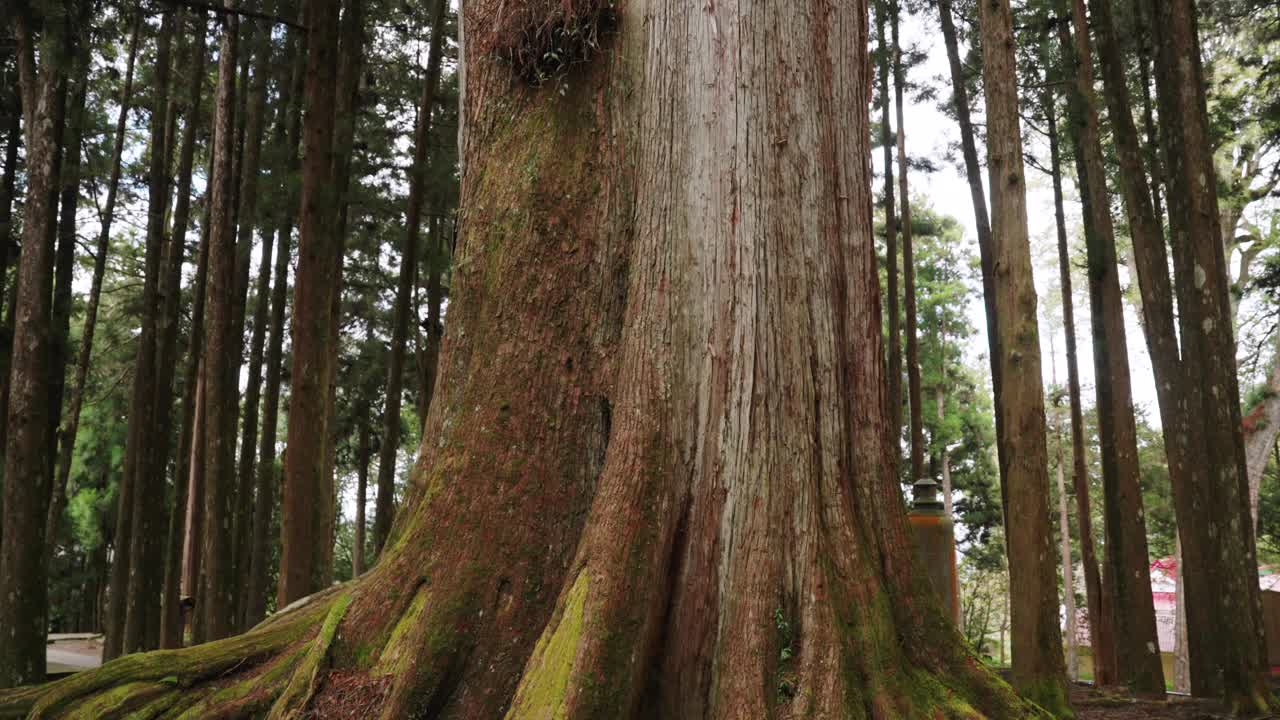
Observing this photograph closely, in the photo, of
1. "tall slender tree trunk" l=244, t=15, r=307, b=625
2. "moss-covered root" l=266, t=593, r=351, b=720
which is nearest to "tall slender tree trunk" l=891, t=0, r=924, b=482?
"tall slender tree trunk" l=244, t=15, r=307, b=625

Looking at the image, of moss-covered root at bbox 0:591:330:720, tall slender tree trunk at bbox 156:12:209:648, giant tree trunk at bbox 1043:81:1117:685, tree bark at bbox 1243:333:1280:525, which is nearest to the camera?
moss-covered root at bbox 0:591:330:720

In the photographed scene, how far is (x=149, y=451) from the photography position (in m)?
12.1

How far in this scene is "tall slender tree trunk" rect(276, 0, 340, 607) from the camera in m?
7.67

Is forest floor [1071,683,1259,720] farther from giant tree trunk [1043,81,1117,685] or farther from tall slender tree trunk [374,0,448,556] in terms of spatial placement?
tall slender tree trunk [374,0,448,556]

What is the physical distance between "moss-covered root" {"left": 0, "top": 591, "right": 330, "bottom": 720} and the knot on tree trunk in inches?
111

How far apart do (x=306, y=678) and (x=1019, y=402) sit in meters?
4.82

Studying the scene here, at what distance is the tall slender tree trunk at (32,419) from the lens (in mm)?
7457

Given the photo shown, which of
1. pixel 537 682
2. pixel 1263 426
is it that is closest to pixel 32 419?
pixel 537 682

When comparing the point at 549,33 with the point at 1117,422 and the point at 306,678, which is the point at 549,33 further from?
the point at 1117,422

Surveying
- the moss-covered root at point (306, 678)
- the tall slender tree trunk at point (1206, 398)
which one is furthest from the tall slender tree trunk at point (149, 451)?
the tall slender tree trunk at point (1206, 398)

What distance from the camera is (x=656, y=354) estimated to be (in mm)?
3611

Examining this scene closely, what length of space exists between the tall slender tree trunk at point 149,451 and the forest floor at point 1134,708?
1044cm

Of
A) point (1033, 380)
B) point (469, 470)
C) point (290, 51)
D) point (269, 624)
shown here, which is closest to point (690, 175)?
point (469, 470)

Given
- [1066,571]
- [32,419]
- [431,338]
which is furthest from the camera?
[1066,571]
